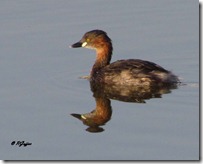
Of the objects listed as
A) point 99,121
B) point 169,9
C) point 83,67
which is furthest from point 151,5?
point 99,121

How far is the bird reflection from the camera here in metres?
12.3

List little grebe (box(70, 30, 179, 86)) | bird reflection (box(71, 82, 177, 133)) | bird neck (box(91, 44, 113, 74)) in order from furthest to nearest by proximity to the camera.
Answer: bird neck (box(91, 44, 113, 74)) → little grebe (box(70, 30, 179, 86)) → bird reflection (box(71, 82, 177, 133))

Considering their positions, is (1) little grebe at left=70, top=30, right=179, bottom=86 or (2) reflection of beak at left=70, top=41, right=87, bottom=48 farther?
(2) reflection of beak at left=70, top=41, right=87, bottom=48

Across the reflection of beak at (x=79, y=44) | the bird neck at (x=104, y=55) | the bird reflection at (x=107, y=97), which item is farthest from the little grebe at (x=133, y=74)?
the reflection of beak at (x=79, y=44)

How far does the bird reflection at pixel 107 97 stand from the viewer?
12.3 m

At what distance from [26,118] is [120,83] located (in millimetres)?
2299

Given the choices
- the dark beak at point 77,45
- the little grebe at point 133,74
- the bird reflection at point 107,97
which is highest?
the dark beak at point 77,45

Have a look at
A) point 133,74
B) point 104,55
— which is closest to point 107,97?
point 133,74

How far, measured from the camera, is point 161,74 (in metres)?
13.8

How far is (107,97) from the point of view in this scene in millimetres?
13453

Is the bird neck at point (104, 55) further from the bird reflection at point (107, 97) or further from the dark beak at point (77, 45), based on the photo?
the bird reflection at point (107, 97)

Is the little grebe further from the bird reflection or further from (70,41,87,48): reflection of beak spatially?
(70,41,87,48): reflection of beak

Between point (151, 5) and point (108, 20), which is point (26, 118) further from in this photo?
point (151, 5)

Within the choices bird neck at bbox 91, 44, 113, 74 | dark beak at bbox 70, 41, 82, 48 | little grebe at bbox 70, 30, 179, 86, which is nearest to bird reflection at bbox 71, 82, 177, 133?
little grebe at bbox 70, 30, 179, 86
